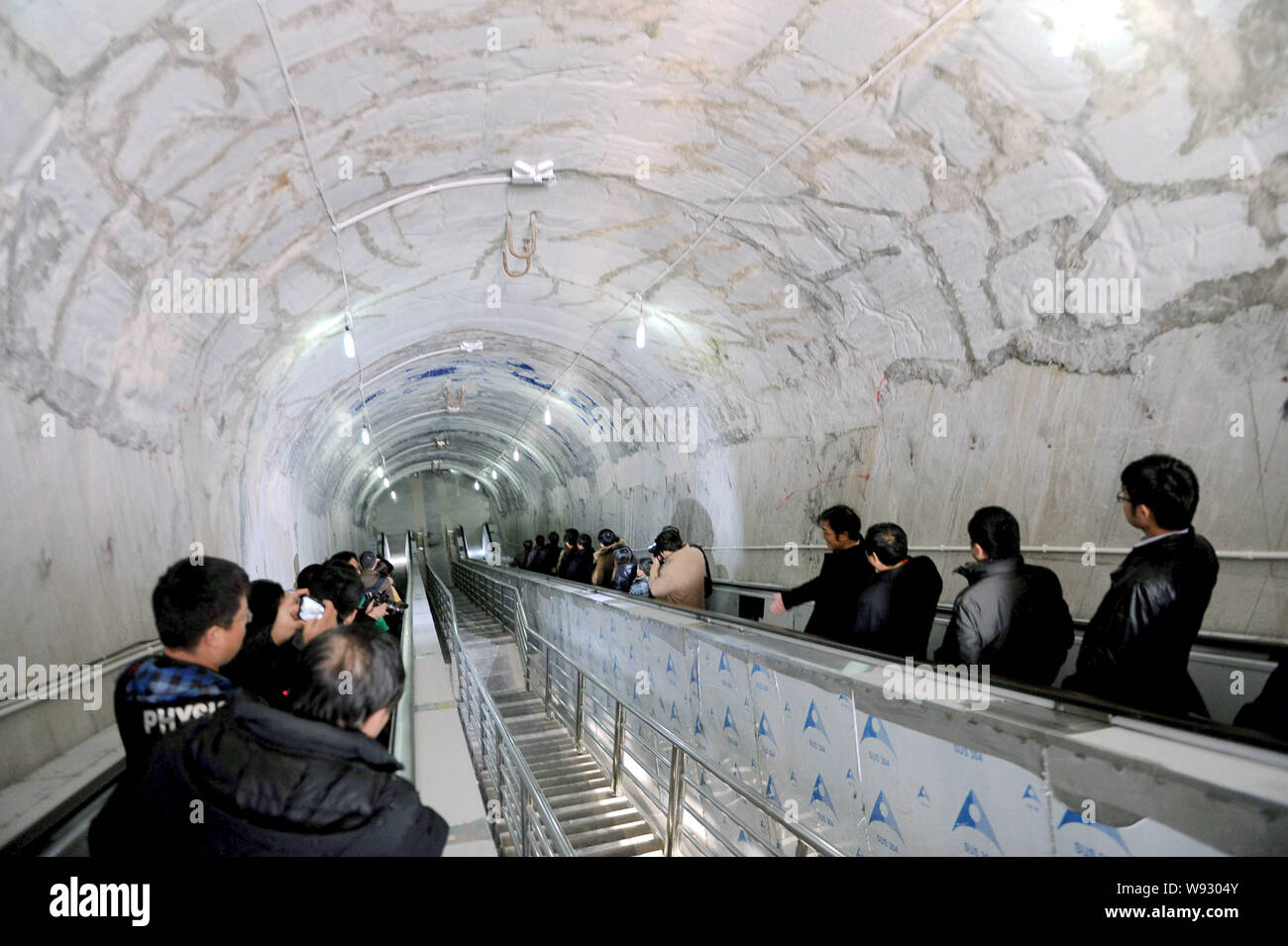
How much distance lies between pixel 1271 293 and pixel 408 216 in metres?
5.41

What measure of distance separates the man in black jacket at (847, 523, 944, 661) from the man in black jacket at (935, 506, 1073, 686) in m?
0.49

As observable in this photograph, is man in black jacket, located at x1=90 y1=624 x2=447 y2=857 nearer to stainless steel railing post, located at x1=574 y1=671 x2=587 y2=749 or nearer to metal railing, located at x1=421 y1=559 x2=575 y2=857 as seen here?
metal railing, located at x1=421 y1=559 x2=575 y2=857

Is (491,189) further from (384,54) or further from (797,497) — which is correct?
(797,497)

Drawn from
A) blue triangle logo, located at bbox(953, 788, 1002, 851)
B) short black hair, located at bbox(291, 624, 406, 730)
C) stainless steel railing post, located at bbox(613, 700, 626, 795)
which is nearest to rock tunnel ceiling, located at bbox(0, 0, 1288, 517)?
short black hair, located at bbox(291, 624, 406, 730)

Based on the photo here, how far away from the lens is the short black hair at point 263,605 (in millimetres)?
3084

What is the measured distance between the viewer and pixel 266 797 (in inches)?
54.4

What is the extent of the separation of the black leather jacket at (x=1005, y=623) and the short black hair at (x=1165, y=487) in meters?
0.61

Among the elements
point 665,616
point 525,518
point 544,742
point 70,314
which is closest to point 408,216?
point 70,314

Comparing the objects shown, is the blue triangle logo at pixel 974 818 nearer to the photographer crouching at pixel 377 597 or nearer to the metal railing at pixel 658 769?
the metal railing at pixel 658 769

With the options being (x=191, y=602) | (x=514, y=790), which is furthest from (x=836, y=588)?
(x=191, y=602)

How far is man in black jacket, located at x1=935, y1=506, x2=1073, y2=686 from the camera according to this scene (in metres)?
2.98

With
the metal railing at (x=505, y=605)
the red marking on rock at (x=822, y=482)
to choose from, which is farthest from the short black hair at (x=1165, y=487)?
the metal railing at (x=505, y=605)

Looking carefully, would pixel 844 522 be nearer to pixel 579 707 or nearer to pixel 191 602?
pixel 579 707

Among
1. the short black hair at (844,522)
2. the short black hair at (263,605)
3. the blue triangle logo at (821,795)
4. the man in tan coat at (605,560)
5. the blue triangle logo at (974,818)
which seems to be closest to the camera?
the blue triangle logo at (974,818)
